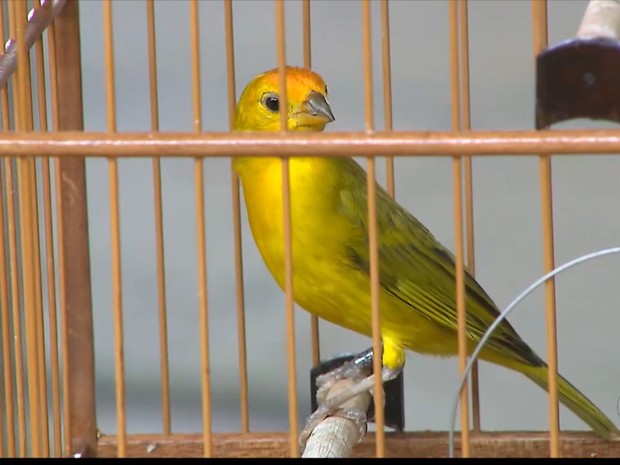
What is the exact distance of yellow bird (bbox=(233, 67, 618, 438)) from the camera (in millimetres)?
1252

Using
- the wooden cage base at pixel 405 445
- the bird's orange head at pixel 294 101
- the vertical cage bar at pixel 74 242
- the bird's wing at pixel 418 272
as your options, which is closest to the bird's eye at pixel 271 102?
the bird's orange head at pixel 294 101

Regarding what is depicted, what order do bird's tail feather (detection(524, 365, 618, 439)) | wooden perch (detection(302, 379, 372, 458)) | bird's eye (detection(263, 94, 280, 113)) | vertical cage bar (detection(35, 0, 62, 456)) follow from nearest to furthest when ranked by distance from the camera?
wooden perch (detection(302, 379, 372, 458)) → vertical cage bar (detection(35, 0, 62, 456)) → bird's tail feather (detection(524, 365, 618, 439)) → bird's eye (detection(263, 94, 280, 113))

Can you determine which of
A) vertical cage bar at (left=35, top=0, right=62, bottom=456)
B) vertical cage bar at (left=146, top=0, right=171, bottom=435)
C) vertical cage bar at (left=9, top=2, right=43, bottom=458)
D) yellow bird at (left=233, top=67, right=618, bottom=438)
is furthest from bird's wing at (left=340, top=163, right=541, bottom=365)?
vertical cage bar at (left=9, top=2, right=43, bottom=458)

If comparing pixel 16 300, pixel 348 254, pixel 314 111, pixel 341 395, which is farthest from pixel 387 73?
pixel 16 300

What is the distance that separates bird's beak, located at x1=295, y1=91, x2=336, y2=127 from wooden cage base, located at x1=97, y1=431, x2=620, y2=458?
320 mm

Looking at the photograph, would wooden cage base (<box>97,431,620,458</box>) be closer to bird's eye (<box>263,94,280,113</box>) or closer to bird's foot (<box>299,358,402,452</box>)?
bird's foot (<box>299,358,402,452</box>)

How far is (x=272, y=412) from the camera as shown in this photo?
233 cm

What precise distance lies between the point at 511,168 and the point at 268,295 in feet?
1.73

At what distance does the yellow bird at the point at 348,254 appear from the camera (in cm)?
125

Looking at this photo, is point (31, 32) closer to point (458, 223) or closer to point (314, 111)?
point (314, 111)

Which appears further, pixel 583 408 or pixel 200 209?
pixel 583 408

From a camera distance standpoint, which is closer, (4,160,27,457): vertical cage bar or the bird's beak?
(4,160,27,457): vertical cage bar

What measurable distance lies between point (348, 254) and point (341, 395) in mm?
172

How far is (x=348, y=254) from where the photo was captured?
127 centimetres
